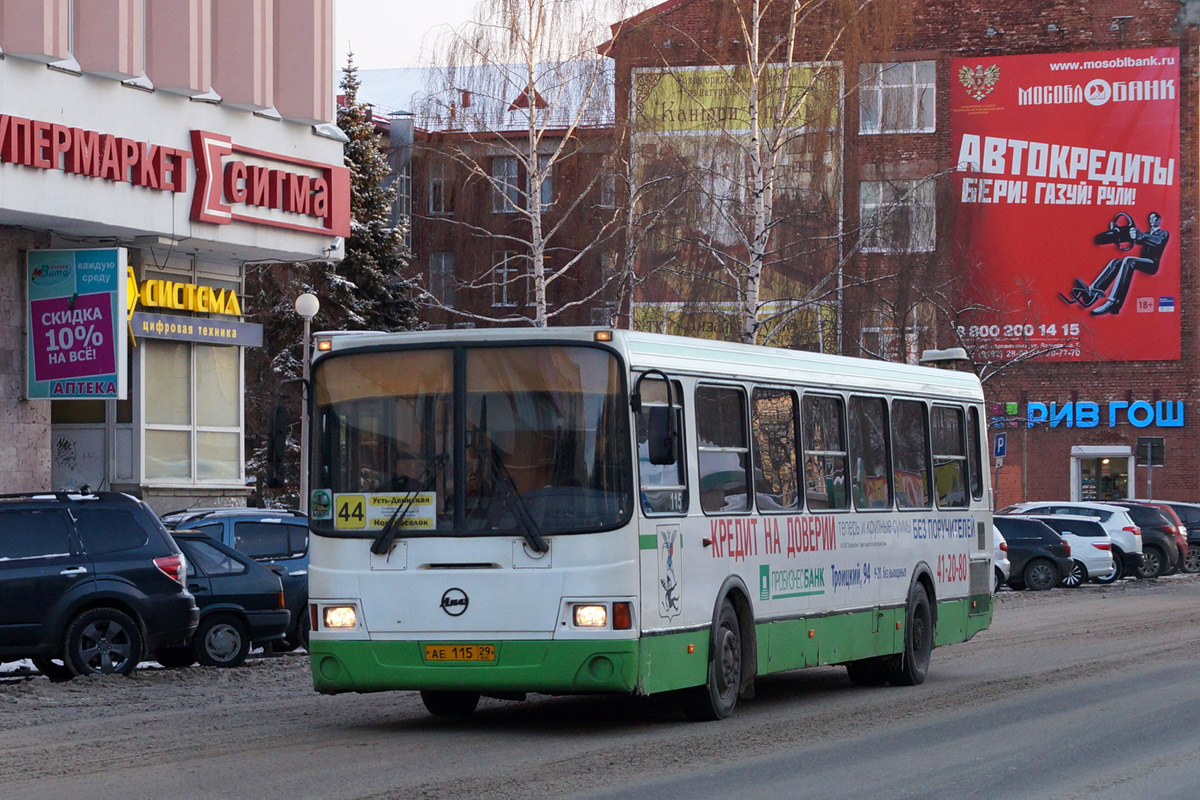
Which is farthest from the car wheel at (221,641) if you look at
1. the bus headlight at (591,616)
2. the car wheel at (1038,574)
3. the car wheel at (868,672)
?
the car wheel at (1038,574)

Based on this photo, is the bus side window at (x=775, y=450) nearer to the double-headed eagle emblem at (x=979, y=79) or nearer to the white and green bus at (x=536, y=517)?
the white and green bus at (x=536, y=517)

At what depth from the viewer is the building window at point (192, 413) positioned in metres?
28.9

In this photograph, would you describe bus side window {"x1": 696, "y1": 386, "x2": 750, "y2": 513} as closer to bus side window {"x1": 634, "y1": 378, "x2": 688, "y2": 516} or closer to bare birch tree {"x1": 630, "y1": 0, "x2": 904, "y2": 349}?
bus side window {"x1": 634, "y1": 378, "x2": 688, "y2": 516}

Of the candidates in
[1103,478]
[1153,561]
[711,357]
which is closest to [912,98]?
[1103,478]

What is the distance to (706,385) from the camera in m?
12.8

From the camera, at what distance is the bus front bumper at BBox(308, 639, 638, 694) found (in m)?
11.4

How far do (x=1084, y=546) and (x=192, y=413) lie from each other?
16816 mm

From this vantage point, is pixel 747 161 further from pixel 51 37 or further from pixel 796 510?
pixel 796 510

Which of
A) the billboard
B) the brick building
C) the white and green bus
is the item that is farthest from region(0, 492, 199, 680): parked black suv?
the billboard

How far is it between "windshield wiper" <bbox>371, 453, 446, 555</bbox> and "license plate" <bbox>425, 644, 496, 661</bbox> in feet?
2.31

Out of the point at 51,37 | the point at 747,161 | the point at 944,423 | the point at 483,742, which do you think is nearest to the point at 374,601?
the point at 483,742

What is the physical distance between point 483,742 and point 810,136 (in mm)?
30861

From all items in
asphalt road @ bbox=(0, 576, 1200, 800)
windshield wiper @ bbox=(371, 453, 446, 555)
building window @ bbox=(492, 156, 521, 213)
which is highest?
building window @ bbox=(492, 156, 521, 213)

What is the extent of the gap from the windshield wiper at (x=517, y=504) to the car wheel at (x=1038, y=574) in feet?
80.1
